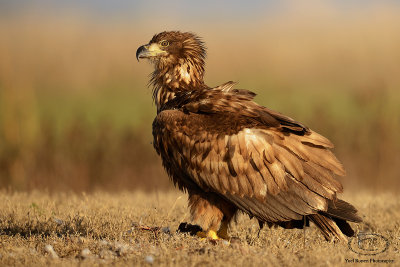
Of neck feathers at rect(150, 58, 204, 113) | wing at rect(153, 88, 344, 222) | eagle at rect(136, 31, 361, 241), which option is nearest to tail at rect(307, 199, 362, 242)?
eagle at rect(136, 31, 361, 241)

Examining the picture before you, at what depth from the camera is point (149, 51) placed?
28.1 ft

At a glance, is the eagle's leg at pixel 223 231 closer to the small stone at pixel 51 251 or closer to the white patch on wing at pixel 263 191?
the white patch on wing at pixel 263 191

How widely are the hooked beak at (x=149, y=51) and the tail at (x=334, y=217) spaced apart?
9.63ft

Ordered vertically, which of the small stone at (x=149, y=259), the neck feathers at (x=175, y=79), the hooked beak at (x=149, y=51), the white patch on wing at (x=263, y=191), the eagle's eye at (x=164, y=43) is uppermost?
the eagle's eye at (x=164, y=43)

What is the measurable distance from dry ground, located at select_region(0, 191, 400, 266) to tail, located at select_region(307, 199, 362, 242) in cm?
15

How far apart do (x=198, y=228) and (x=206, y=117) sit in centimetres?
128

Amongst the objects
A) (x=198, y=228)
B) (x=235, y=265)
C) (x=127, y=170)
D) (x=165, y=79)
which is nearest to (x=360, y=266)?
(x=235, y=265)

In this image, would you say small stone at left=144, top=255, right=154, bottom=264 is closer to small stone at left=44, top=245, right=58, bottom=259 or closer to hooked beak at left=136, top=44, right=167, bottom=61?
small stone at left=44, top=245, right=58, bottom=259

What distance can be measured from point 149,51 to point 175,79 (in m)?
0.58

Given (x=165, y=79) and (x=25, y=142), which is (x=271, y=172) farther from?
(x=25, y=142)

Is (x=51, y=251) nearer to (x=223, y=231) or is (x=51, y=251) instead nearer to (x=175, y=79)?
(x=223, y=231)

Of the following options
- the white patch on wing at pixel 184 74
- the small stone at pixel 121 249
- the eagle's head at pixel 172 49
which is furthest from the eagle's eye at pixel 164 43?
the small stone at pixel 121 249

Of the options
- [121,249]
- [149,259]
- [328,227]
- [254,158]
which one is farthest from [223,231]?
[149,259]

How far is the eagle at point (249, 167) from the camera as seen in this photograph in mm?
6941
